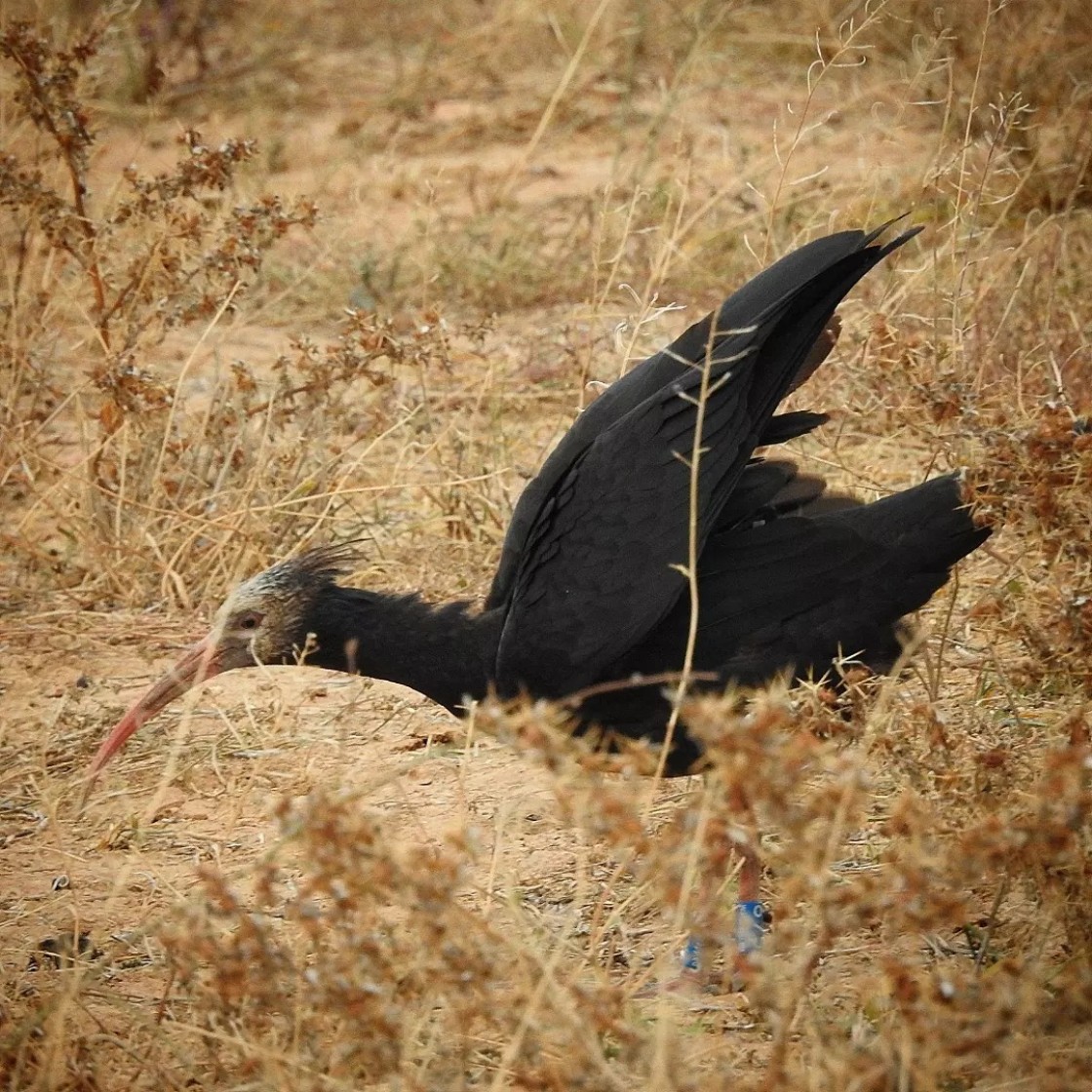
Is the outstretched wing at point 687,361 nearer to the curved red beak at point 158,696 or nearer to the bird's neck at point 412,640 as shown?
A: the bird's neck at point 412,640

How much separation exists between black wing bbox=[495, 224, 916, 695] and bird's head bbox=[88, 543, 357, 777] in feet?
2.03

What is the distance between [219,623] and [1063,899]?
5.96 ft

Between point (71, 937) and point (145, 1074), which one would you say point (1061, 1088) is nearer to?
point (145, 1074)

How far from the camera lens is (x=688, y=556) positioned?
3682 mm

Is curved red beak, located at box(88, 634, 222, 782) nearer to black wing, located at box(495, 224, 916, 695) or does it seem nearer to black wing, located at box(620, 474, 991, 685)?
black wing, located at box(495, 224, 916, 695)

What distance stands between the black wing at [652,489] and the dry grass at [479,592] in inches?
13.4

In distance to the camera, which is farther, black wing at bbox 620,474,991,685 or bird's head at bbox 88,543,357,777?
bird's head at bbox 88,543,357,777

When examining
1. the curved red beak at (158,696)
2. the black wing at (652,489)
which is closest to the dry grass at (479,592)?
the curved red beak at (158,696)

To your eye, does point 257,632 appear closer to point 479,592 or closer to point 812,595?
point 479,592

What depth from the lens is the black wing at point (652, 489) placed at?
369cm

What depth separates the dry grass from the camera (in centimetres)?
254

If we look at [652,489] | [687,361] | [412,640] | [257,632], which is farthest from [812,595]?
[257,632]

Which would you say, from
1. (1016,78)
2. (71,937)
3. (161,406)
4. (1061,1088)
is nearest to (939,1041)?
(1061,1088)

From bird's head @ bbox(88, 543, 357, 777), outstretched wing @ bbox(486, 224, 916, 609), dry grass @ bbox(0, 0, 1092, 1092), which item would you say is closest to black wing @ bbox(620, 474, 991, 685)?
dry grass @ bbox(0, 0, 1092, 1092)
